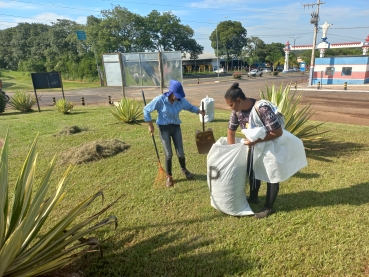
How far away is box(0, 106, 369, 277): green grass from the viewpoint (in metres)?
2.32

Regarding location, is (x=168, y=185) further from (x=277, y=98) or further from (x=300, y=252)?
(x=277, y=98)

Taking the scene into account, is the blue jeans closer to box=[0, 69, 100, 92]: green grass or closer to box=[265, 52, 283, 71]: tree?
box=[0, 69, 100, 92]: green grass

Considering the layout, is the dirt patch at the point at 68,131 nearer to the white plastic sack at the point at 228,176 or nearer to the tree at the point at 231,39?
the white plastic sack at the point at 228,176

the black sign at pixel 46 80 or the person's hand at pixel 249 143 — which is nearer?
the person's hand at pixel 249 143

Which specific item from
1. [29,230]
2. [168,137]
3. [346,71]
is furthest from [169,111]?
[346,71]

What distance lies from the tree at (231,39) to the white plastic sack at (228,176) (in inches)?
2522

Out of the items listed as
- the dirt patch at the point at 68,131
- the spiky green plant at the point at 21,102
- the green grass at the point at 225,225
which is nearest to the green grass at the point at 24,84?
the spiky green plant at the point at 21,102

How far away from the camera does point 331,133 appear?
256 inches

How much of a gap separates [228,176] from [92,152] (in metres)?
3.42

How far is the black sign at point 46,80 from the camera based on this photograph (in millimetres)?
11930

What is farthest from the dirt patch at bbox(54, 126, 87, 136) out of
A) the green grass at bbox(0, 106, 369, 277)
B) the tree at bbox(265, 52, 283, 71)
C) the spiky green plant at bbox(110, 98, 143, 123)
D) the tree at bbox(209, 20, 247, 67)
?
the tree at bbox(265, 52, 283, 71)

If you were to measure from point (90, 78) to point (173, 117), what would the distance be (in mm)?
38437

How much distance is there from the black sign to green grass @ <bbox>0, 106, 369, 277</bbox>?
827 cm

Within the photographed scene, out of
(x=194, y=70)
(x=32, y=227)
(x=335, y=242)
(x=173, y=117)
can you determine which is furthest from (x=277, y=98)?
(x=194, y=70)
